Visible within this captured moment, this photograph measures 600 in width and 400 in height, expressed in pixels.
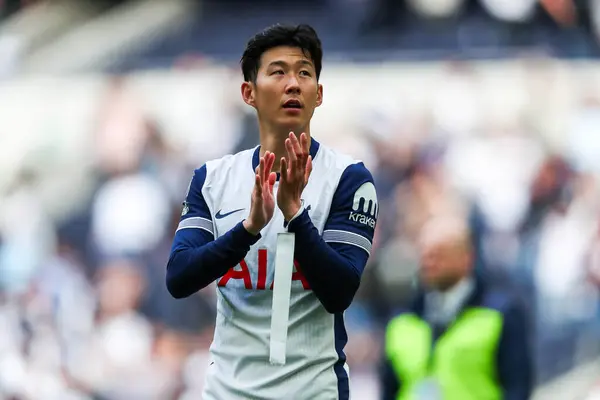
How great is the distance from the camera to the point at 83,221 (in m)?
9.20

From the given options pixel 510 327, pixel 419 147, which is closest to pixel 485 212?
pixel 419 147

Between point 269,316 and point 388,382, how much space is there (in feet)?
6.32

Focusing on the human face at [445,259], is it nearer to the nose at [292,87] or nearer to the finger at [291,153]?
the nose at [292,87]

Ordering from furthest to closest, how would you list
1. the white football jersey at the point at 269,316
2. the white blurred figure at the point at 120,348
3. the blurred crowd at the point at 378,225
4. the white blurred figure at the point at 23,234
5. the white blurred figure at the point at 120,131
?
1. the white blurred figure at the point at 23,234
2. the white blurred figure at the point at 120,131
3. the white blurred figure at the point at 120,348
4. the blurred crowd at the point at 378,225
5. the white football jersey at the point at 269,316

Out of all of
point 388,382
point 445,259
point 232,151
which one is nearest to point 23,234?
point 232,151

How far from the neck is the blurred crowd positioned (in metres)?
5.08

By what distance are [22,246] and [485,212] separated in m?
3.74

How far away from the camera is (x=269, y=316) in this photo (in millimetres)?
2898

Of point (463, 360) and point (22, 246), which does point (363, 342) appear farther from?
point (463, 360)

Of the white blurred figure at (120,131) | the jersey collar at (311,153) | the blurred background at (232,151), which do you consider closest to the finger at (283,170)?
the jersey collar at (311,153)

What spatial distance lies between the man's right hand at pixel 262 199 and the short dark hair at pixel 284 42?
1.33 ft

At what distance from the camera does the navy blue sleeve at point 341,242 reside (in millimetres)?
2754

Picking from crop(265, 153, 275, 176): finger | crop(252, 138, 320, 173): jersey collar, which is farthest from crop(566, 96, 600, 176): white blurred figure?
crop(265, 153, 275, 176): finger

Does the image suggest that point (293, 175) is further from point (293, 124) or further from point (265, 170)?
point (293, 124)
